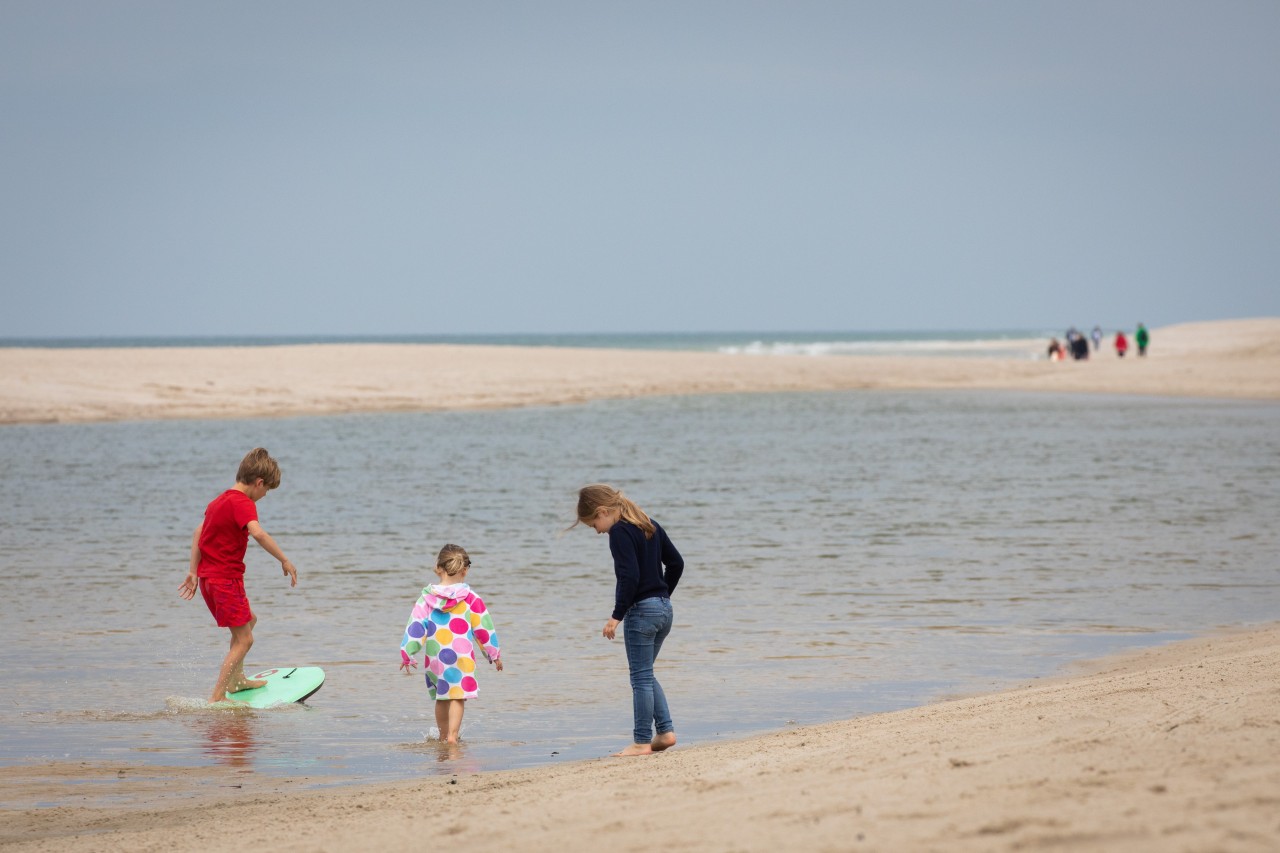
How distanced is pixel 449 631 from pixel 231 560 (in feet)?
5.59

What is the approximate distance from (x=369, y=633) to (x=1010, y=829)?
277 inches

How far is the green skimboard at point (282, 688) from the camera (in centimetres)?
838

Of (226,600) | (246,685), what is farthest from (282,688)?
(226,600)

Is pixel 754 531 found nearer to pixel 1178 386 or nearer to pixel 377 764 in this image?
pixel 377 764

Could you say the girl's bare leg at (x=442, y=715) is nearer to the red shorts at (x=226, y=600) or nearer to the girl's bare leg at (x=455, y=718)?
the girl's bare leg at (x=455, y=718)

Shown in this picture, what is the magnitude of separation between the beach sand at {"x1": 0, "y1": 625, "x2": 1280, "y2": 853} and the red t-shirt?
1863 mm

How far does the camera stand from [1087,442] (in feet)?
91.4

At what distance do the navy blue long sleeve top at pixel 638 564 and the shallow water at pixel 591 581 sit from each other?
911mm

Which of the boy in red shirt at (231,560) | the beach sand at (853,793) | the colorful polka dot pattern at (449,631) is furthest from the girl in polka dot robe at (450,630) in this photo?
the beach sand at (853,793)

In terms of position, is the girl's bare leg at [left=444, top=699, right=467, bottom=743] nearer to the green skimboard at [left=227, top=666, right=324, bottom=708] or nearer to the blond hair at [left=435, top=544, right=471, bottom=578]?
the blond hair at [left=435, top=544, right=471, bottom=578]

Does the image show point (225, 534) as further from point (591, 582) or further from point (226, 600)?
point (591, 582)

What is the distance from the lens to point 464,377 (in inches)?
1932

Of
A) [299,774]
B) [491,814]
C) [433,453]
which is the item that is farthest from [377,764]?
[433,453]

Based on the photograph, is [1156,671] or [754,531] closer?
[1156,671]
